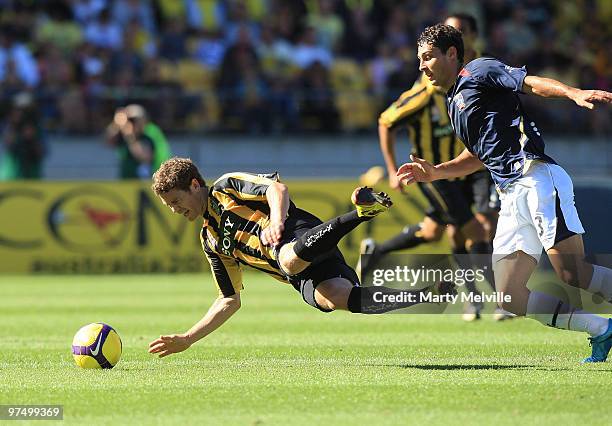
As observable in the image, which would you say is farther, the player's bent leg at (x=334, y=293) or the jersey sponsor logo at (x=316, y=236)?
the player's bent leg at (x=334, y=293)

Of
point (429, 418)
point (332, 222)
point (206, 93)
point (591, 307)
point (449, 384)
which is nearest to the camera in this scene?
point (429, 418)

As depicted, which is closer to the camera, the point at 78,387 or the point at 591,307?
the point at 78,387

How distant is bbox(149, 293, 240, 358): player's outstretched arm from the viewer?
25.4 feet

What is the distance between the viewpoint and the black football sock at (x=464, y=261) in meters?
10.3

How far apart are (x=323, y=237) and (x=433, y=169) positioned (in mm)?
864

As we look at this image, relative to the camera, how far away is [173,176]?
25.0 feet

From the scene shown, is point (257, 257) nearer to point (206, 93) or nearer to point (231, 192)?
point (231, 192)

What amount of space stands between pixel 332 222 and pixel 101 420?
85.8 inches

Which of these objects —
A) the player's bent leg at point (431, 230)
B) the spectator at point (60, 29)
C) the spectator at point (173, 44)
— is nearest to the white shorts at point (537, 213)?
the player's bent leg at point (431, 230)

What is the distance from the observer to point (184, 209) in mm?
7766

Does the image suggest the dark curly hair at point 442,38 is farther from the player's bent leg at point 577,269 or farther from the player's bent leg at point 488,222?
the player's bent leg at point 488,222

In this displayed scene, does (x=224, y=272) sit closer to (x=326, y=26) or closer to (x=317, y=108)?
(x=317, y=108)

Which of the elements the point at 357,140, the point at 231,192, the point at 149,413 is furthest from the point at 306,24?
the point at 149,413

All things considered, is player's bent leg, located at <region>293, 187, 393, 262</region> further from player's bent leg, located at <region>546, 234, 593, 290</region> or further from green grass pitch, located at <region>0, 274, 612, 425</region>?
player's bent leg, located at <region>546, 234, 593, 290</region>
